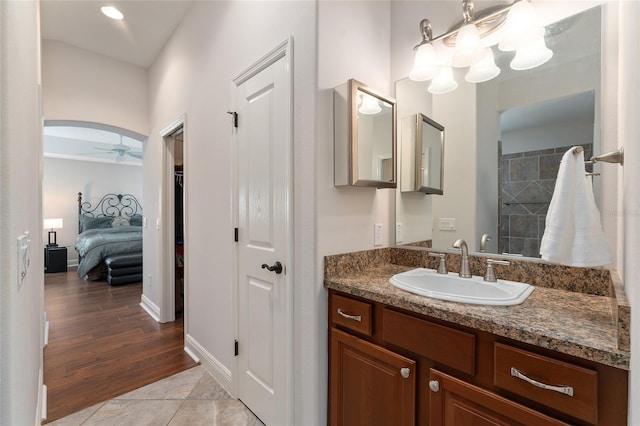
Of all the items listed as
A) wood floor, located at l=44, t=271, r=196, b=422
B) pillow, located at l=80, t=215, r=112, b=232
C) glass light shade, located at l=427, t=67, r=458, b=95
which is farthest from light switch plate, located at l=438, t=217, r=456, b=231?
pillow, located at l=80, t=215, r=112, b=232

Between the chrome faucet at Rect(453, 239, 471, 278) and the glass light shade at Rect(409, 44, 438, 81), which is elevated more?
the glass light shade at Rect(409, 44, 438, 81)

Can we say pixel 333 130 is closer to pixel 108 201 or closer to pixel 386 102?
pixel 386 102

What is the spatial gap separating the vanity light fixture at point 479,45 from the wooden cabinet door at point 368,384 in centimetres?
140

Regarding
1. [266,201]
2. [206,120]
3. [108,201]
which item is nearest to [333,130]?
[266,201]

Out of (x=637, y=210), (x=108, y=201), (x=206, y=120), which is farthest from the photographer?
(x=108, y=201)

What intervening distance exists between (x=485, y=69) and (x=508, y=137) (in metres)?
0.36

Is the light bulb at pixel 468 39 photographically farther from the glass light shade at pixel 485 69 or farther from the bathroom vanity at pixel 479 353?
the bathroom vanity at pixel 479 353

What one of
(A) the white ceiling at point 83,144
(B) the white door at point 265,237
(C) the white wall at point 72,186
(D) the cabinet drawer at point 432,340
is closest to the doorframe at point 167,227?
(B) the white door at point 265,237

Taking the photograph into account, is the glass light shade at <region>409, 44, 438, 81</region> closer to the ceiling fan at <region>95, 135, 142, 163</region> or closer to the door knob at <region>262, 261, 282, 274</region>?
the door knob at <region>262, 261, 282, 274</region>

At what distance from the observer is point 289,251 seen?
1.51 meters

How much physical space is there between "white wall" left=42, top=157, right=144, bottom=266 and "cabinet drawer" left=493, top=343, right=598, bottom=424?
8.36m

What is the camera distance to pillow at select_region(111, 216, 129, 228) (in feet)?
22.2

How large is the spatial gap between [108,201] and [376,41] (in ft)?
26.4

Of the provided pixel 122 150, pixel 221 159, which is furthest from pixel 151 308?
pixel 122 150
